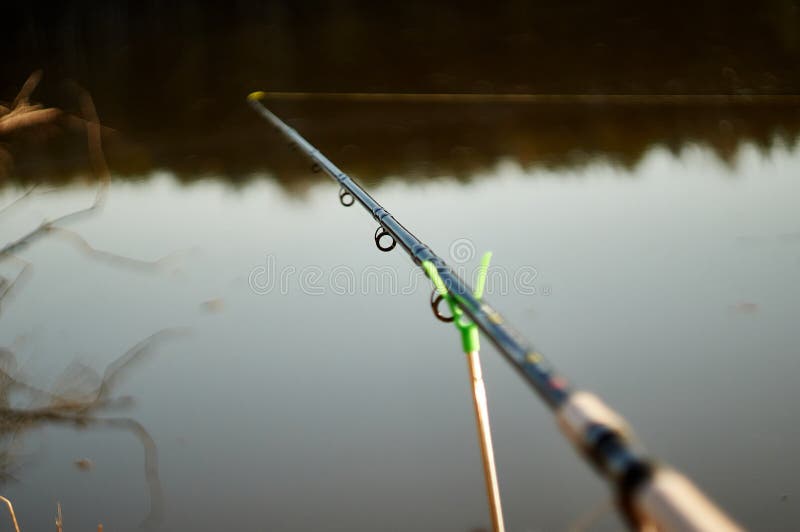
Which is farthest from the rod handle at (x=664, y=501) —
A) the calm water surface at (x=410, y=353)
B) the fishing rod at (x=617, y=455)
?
the calm water surface at (x=410, y=353)

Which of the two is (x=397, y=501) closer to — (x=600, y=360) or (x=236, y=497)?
(x=236, y=497)

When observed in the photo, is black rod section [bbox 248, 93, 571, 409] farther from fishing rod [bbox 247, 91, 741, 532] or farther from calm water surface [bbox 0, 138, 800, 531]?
calm water surface [bbox 0, 138, 800, 531]

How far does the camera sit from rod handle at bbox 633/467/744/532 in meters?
0.20

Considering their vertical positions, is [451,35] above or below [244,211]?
above

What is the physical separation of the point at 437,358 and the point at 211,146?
1930 millimetres

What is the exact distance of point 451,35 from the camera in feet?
12.2

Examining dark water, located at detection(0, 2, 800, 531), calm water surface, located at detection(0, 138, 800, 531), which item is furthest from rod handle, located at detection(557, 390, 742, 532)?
calm water surface, located at detection(0, 138, 800, 531)

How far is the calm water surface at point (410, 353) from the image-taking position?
1.03 meters

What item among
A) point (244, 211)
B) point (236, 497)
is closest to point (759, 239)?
point (236, 497)

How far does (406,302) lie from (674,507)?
1.25 metres

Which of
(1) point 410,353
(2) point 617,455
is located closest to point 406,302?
(1) point 410,353

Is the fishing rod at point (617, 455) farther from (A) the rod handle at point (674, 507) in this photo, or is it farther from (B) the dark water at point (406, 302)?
(B) the dark water at point (406, 302)

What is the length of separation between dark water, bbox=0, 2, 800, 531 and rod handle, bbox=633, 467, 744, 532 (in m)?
0.36

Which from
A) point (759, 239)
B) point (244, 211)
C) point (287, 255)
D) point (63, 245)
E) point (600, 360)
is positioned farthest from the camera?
point (244, 211)
